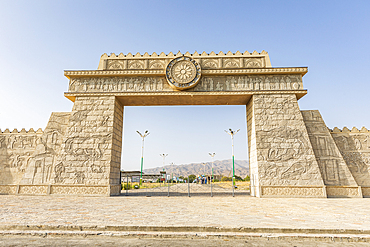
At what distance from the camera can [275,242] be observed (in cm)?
386

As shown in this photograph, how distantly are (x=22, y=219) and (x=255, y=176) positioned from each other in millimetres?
10435

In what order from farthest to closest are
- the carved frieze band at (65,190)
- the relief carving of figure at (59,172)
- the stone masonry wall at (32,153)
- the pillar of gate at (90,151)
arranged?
the stone masonry wall at (32,153) < the relief carving of figure at (59,172) < the pillar of gate at (90,151) < the carved frieze band at (65,190)

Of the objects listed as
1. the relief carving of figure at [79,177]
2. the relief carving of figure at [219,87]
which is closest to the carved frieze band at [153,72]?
the relief carving of figure at [219,87]

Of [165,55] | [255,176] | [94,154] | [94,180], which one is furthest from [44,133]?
[255,176]

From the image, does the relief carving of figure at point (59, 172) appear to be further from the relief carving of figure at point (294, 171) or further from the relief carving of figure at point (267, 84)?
the relief carving of figure at point (267, 84)

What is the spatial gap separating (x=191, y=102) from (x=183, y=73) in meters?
1.93

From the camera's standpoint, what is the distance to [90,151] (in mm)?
12164

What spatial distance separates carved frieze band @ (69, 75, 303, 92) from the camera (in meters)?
13.0

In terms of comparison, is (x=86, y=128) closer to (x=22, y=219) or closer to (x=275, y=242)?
(x=22, y=219)

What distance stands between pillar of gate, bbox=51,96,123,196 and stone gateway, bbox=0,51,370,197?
0.17 ft

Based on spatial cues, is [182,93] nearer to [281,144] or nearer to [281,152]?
[281,144]

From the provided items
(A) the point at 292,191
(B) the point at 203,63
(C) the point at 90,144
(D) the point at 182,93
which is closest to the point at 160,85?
(D) the point at 182,93

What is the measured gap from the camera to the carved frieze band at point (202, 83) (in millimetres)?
12969

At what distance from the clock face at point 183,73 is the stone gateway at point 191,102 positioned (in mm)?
58
